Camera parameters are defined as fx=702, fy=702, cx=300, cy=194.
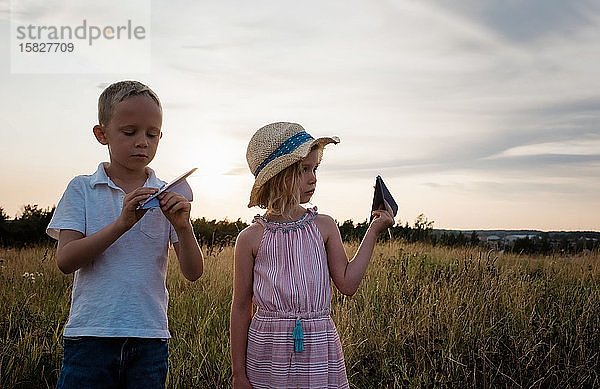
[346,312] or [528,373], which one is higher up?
[346,312]

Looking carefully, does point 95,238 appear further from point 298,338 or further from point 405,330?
point 405,330

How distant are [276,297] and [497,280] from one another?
431 cm

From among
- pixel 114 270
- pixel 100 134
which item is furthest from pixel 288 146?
pixel 114 270

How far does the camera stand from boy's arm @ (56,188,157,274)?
2.51m

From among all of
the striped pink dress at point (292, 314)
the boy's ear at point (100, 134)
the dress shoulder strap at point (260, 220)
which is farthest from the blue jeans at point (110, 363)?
the boy's ear at point (100, 134)

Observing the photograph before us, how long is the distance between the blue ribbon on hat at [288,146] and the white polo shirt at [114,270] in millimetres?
549

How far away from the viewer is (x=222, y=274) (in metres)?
7.25

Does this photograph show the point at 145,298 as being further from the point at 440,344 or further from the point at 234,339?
the point at 440,344

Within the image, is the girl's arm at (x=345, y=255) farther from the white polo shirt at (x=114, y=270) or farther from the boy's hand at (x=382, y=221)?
the white polo shirt at (x=114, y=270)

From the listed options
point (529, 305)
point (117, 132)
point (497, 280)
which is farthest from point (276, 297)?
point (497, 280)

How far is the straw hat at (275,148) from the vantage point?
2971 millimetres

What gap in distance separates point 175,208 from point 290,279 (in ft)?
2.10

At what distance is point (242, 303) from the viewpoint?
9.68ft

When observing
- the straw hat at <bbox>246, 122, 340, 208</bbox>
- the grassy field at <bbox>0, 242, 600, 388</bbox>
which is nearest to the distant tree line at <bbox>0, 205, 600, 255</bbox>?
the grassy field at <bbox>0, 242, 600, 388</bbox>
